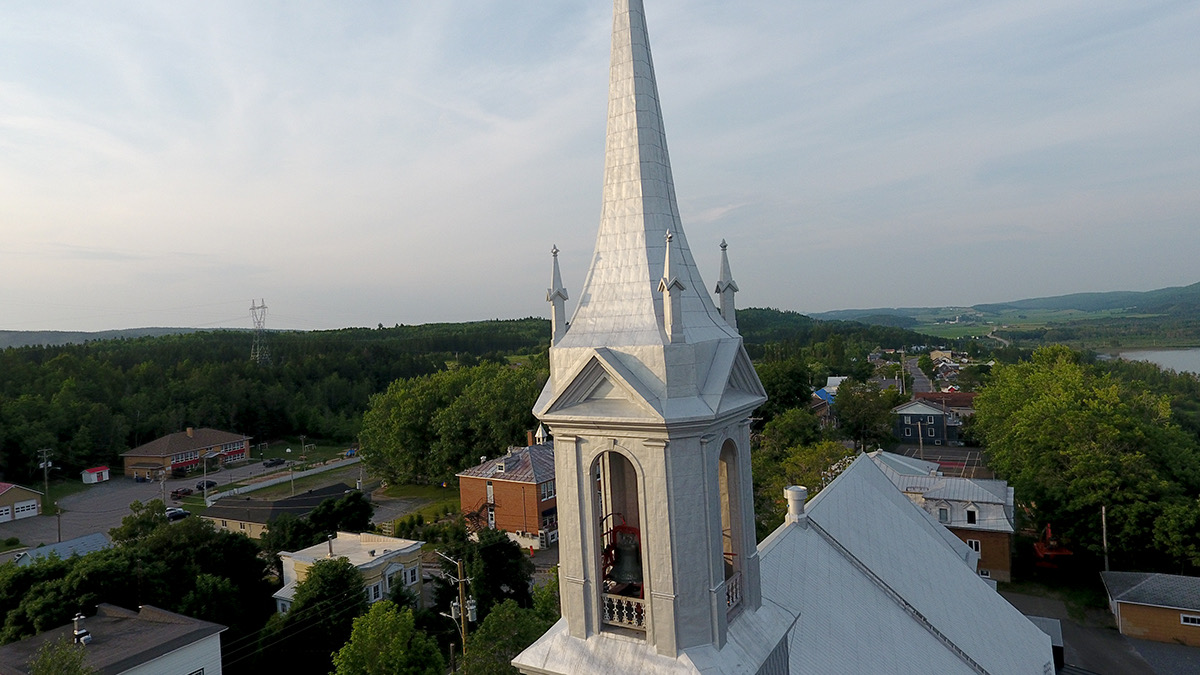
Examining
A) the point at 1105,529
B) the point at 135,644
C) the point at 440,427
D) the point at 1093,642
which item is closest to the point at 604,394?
the point at 135,644

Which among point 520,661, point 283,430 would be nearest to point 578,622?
point 520,661

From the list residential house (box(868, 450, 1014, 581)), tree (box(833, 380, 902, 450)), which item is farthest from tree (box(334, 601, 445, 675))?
tree (box(833, 380, 902, 450))

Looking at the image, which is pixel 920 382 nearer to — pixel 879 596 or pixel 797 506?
pixel 879 596

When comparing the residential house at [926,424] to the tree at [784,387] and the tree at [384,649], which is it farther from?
the tree at [384,649]

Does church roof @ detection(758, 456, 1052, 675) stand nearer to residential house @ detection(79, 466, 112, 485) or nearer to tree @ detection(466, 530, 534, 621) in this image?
tree @ detection(466, 530, 534, 621)

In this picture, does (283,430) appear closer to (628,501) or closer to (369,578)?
(369,578)

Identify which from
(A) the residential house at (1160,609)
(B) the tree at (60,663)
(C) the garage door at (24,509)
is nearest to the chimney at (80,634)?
(B) the tree at (60,663)
